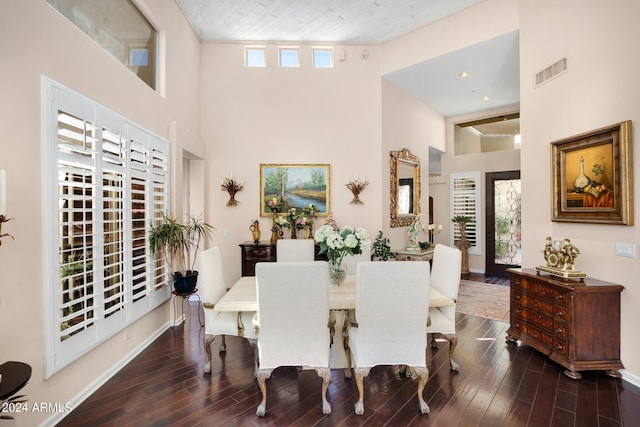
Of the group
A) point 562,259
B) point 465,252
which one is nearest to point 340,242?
point 562,259

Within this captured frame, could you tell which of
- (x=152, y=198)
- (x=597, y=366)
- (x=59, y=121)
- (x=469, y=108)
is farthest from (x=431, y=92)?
(x=59, y=121)

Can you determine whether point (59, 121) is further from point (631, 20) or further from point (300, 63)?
point (631, 20)

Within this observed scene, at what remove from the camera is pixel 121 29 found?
3016 millimetres

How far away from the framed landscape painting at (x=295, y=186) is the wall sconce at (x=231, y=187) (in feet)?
1.36

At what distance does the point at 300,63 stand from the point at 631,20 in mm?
4151

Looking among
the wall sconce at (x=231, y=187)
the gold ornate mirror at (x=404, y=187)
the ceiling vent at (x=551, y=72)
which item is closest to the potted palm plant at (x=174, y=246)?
the wall sconce at (x=231, y=187)

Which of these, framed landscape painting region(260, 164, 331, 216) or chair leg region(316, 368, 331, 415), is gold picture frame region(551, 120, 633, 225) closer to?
chair leg region(316, 368, 331, 415)

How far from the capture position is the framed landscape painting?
509 cm

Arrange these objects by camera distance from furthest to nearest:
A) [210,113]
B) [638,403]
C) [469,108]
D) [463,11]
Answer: [469,108] < [210,113] < [463,11] < [638,403]

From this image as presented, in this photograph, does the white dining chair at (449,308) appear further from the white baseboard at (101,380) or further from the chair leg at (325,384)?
the white baseboard at (101,380)

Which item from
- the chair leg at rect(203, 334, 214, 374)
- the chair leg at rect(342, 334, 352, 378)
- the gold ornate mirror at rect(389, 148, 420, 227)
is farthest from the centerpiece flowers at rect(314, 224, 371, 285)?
the gold ornate mirror at rect(389, 148, 420, 227)

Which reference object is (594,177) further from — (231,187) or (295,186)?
(231,187)

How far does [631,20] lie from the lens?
2.50 m

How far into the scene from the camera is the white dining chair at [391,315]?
6.61ft
